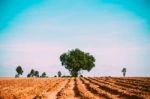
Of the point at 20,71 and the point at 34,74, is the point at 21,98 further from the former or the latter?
the point at 34,74

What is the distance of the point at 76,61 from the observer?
10088cm

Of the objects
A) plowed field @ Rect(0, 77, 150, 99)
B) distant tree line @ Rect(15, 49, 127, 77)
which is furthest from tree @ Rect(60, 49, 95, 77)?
plowed field @ Rect(0, 77, 150, 99)

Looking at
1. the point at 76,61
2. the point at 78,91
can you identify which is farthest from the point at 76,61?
the point at 78,91

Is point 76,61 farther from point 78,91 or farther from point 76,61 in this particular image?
point 78,91

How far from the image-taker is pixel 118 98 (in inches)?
773

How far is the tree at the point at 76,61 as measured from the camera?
10088 centimetres

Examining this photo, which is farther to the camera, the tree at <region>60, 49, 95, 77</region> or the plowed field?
the tree at <region>60, 49, 95, 77</region>

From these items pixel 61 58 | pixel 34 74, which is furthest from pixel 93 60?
pixel 34 74

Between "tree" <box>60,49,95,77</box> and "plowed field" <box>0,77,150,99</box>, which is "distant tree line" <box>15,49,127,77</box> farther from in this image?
"plowed field" <box>0,77,150,99</box>

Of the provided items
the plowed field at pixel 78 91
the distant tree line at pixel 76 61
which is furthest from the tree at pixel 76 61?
the plowed field at pixel 78 91

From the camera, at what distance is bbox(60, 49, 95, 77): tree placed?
101 meters

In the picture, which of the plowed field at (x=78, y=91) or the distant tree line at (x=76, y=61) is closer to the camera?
the plowed field at (x=78, y=91)

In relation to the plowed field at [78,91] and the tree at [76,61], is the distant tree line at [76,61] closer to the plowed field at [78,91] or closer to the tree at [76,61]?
the tree at [76,61]

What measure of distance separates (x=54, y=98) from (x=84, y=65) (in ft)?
264
